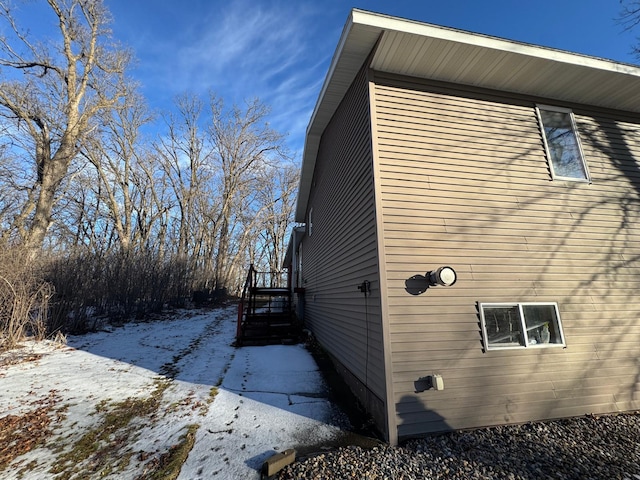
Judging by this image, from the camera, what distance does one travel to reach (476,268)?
→ 3732 millimetres

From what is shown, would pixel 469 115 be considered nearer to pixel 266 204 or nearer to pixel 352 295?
pixel 352 295

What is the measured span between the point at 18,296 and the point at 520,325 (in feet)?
32.0

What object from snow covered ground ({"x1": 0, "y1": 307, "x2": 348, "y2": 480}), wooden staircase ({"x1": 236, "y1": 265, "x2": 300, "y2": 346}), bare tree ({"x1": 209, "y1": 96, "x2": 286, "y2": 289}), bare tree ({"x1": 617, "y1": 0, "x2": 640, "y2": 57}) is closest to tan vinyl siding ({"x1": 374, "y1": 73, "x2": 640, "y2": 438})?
snow covered ground ({"x1": 0, "y1": 307, "x2": 348, "y2": 480})

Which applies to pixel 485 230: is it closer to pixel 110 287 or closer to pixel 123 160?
pixel 110 287

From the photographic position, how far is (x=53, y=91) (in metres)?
12.2

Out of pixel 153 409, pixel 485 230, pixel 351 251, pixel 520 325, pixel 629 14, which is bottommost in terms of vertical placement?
pixel 153 409

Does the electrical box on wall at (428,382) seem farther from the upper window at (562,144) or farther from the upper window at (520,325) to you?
the upper window at (562,144)

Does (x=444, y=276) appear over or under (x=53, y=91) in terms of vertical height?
under

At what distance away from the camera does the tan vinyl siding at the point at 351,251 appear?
12.0 ft

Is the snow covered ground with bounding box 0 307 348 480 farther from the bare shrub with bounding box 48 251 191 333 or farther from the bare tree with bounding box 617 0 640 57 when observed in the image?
the bare tree with bounding box 617 0 640 57

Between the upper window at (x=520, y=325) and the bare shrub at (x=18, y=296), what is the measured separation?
920 cm

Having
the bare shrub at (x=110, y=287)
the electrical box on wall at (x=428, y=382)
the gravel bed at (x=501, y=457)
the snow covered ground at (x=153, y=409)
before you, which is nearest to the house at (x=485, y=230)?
the electrical box on wall at (x=428, y=382)

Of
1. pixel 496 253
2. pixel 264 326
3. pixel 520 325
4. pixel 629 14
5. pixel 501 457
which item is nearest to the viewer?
pixel 501 457

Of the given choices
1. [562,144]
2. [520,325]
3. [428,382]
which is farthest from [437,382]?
[562,144]
